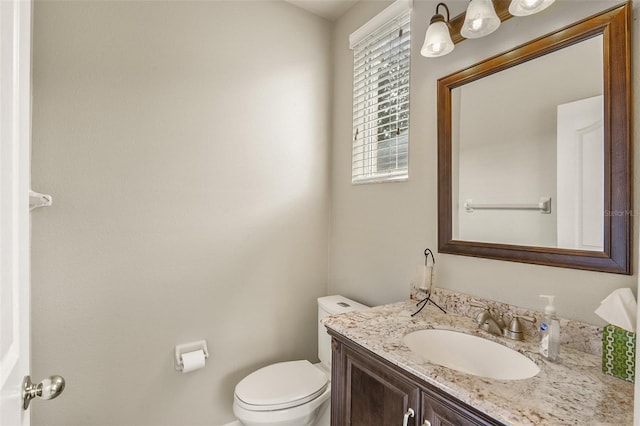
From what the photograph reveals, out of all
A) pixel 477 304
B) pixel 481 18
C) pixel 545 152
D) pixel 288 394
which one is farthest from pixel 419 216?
pixel 288 394

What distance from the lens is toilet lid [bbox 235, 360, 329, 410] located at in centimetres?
145

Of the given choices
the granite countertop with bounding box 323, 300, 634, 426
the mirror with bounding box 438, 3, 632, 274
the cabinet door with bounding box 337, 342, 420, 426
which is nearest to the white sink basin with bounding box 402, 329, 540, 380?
the granite countertop with bounding box 323, 300, 634, 426

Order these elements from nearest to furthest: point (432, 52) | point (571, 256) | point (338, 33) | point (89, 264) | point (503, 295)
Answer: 1. point (571, 256)
2. point (503, 295)
3. point (432, 52)
4. point (89, 264)
5. point (338, 33)

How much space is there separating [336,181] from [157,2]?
55.2 inches

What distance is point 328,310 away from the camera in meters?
1.84

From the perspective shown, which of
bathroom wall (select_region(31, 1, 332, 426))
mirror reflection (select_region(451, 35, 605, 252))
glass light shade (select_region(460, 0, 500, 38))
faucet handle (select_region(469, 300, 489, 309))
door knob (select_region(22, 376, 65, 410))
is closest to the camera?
door knob (select_region(22, 376, 65, 410))

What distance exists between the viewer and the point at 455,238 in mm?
1391

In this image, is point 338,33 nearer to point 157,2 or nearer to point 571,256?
point 157,2

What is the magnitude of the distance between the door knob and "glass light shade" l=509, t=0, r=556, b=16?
1643mm

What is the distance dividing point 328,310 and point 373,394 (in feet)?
2.64

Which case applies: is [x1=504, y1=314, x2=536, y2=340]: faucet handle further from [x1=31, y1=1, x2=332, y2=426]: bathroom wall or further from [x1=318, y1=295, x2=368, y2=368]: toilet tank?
[x1=31, y1=1, x2=332, y2=426]: bathroom wall

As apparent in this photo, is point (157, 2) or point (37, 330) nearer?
point (37, 330)

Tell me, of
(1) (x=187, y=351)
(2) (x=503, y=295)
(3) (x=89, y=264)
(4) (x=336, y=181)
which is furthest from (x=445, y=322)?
(3) (x=89, y=264)

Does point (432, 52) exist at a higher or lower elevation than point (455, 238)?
higher
